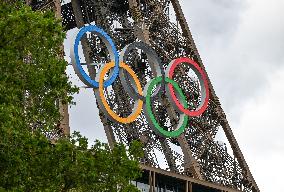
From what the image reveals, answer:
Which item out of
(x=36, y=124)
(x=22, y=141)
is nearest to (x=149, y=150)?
(x=36, y=124)

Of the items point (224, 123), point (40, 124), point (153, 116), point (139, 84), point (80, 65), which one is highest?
point (224, 123)

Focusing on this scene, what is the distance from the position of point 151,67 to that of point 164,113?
11.1ft

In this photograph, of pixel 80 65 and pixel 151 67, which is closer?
pixel 80 65

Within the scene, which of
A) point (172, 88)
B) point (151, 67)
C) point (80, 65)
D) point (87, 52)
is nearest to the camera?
point (80, 65)

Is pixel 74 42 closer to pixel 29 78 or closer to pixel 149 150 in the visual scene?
pixel 149 150

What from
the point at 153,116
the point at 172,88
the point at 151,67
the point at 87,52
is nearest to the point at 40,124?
the point at 153,116

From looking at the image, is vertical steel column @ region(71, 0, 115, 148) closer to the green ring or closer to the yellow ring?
the green ring

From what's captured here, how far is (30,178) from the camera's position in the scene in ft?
76.6

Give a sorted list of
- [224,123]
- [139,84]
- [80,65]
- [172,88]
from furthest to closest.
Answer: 1. [224,123]
2. [172,88]
3. [139,84]
4. [80,65]

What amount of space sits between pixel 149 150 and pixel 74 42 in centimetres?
1022

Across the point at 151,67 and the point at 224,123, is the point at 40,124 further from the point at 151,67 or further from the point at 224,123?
the point at 224,123

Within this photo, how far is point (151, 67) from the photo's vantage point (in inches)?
1908

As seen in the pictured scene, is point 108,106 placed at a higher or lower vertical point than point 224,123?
lower

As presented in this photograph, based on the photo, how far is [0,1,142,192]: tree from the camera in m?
22.6
